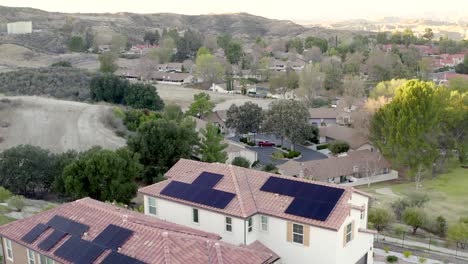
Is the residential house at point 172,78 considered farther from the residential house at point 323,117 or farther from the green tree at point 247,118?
the green tree at point 247,118

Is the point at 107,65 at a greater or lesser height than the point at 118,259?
lesser

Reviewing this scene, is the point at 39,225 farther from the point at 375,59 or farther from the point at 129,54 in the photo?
the point at 129,54

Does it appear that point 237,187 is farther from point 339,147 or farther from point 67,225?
point 339,147

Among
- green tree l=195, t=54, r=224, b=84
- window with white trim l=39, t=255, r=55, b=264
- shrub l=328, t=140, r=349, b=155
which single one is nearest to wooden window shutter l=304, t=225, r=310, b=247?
window with white trim l=39, t=255, r=55, b=264

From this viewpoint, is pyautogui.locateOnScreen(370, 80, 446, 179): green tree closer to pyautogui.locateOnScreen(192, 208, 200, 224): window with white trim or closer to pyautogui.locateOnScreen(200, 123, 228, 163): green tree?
pyautogui.locateOnScreen(200, 123, 228, 163): green tree

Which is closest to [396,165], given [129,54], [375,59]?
[375,59]

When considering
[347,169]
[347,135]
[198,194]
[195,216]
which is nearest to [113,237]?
[195,216]
